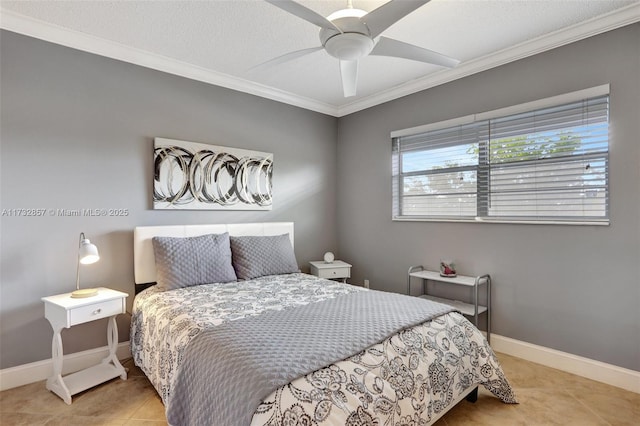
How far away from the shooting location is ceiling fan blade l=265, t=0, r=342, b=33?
4.88ft

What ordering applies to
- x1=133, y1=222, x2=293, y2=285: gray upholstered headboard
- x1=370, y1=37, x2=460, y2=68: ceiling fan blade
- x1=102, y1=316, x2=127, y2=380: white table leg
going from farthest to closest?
x1=133, y1=222, x2=293, y2=285: gray upholstered headboard < x1=102, y1=316, x2=127, y2=380: white table leg < x1=370, y1=37, x2=460, y2=68: ceiling fan blade

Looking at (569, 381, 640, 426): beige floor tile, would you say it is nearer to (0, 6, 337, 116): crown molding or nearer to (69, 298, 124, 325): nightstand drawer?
(69, 298, 124, 325): nightstand drawer

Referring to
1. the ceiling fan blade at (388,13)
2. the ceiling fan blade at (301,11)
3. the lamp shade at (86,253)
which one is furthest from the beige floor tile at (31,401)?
the ceiling fan blade at (388,13)

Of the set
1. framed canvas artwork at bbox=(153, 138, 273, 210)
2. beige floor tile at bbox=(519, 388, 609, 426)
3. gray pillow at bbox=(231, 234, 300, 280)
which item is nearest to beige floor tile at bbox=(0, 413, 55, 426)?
gray pillow at bbox=(231, 234, 300, 280)

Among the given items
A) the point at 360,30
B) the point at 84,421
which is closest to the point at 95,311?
the point at 84,421

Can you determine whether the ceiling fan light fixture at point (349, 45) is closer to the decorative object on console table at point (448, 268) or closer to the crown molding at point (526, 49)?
the crown molding at point (526, 49)

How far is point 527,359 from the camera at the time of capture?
2.79 meters

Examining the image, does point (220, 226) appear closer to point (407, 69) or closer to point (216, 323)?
point (216, 323)

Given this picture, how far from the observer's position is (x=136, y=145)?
292cm

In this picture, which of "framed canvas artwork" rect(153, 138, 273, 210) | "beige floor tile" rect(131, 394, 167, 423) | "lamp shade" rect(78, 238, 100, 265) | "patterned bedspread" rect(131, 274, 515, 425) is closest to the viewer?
"patterned bedspread" rect(131, 274, 515, 425)

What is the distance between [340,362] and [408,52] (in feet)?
5.76

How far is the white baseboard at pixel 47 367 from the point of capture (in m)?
2.35

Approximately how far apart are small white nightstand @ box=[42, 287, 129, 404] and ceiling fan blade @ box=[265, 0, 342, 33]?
2211 mm

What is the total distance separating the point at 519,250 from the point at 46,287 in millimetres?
3815
